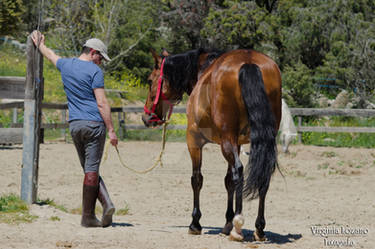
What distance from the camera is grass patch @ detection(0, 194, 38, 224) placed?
16.3 feet

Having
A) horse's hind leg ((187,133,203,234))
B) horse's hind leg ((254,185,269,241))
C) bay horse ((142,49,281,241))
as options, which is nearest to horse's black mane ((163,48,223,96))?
bay horse ((142,49,281,241))

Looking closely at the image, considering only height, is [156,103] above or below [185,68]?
below

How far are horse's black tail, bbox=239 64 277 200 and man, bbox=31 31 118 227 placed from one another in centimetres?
132

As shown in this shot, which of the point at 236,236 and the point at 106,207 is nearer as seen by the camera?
the point at 236,236

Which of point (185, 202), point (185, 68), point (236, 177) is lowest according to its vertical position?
point (185, 202)

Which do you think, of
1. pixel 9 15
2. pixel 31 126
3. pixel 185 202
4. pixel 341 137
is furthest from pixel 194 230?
pixel 9 15

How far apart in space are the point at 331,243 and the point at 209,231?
4.29 feet

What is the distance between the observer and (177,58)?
18.9ft

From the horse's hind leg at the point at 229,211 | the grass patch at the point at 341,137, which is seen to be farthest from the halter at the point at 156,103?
the grass patch at the point at 341,137

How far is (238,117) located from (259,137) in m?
0.32

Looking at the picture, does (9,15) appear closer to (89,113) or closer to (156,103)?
(156,103)

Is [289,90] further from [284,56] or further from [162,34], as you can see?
[162,34]

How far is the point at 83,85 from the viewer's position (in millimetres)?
4926

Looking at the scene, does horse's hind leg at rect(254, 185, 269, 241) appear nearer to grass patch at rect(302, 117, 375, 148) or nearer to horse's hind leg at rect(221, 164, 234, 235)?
horse's hind leg at rect(221, 164, 234, 235)
